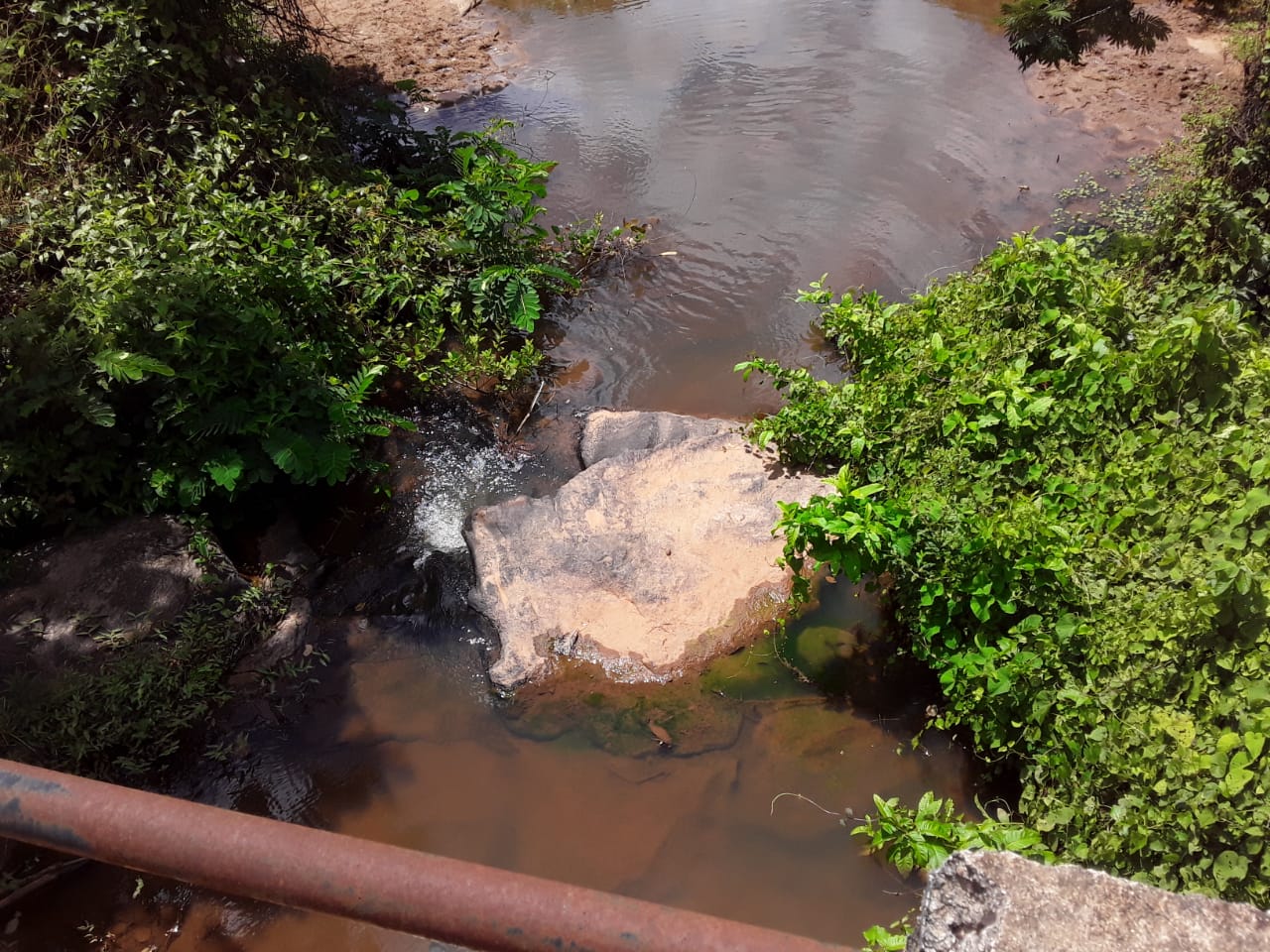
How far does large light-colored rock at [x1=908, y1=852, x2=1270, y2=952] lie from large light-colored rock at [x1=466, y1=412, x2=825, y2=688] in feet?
8.49

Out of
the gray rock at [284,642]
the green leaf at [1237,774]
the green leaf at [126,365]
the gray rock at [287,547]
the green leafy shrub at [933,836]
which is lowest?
the gray rock at [284,642]

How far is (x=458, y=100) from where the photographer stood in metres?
8.66

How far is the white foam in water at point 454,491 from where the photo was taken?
15.8ft

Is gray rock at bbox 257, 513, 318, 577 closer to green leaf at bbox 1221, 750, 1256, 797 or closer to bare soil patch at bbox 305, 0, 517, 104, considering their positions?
green leaf at bbox 1221, 750, 1256, 797

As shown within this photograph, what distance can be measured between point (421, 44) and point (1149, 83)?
8049mm

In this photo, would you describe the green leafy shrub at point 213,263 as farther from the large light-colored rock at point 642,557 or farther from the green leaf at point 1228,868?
the green leaf at point 1228,868

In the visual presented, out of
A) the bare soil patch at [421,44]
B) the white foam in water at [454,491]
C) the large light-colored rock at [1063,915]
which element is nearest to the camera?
the large light-colored rock at [1063,915]

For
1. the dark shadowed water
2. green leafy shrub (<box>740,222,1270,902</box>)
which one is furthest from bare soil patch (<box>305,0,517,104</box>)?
green leafy shrub (<box>740,222,1270,902</box>)

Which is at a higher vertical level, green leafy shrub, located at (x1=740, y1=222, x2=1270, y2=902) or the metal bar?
the metal bar

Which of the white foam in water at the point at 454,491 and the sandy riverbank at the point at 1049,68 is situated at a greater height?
the sandy riverbank at the point at 1049,68

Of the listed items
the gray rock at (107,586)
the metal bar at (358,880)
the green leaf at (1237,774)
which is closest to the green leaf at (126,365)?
the gray rock at (107,586)

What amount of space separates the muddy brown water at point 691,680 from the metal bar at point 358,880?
2.69 m

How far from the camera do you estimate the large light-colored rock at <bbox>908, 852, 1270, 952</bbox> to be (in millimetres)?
1437

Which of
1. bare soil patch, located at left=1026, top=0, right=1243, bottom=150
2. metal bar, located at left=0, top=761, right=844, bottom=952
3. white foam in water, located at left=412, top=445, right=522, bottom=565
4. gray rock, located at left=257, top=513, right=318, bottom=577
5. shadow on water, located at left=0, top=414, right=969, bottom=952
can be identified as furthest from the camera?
bare soil patch, located at left=1026, top=0, right=1243, bottom=150
